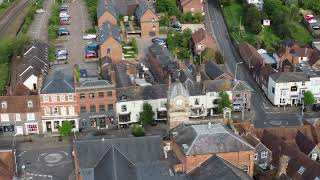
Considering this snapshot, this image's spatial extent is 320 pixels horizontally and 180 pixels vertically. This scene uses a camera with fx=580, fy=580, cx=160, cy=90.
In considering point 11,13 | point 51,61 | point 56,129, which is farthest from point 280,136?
point 11,13

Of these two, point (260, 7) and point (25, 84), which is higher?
point (260, 7)

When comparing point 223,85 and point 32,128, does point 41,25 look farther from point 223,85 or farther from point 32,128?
point 223,85

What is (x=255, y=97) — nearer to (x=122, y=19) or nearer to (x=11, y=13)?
(x=122, y=19)

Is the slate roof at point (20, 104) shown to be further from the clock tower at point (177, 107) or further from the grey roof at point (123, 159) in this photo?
the grey roof at point (123, 159)

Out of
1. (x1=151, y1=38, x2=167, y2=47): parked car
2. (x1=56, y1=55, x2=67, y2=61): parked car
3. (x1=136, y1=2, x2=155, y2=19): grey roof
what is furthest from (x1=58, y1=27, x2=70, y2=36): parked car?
(x1=151, y1=38, x2=167, y2=47): parked car

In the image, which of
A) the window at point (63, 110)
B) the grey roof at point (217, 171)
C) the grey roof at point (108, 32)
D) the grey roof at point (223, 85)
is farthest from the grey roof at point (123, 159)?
the grey roof at point (108, 32)

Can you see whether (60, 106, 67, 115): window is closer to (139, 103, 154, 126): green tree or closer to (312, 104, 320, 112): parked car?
(139, 103, 154, 126): green tree
